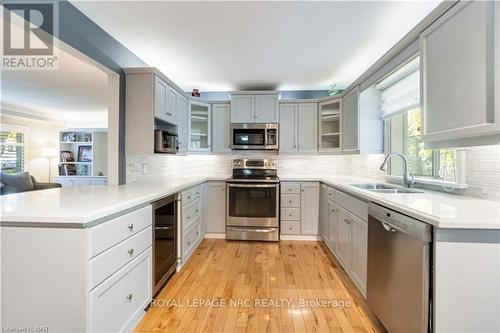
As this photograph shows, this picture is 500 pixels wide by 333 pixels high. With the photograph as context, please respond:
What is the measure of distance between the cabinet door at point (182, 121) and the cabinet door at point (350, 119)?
7.77 feet

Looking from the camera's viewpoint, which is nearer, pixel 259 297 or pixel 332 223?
pixel 259 297

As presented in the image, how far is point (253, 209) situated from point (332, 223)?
1.15 metres

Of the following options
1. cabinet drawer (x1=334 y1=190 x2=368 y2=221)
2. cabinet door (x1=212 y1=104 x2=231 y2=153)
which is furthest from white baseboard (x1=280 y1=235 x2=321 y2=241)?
cabinet door (x1=212 y1=104 x2=231 y2=153)

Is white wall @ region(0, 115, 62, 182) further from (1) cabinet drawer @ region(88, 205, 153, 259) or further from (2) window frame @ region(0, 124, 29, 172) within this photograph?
(1) cabinet drawer @ region(88, 205, 153, 259)

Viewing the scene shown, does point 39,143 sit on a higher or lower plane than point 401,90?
lower

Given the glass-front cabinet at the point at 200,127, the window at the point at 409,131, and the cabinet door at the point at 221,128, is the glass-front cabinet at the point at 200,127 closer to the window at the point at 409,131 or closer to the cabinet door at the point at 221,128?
the cabinet door at the point at 221,128

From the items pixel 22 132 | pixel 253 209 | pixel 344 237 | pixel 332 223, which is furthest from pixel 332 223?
pixel 22 132

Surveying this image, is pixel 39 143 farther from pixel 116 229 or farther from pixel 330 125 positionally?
pixel 330 125

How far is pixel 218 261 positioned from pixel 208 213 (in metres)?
0.96

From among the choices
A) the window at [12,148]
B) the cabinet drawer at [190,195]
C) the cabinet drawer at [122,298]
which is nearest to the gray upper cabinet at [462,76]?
the cabinet drawer at [122,298]

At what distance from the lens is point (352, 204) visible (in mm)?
2352

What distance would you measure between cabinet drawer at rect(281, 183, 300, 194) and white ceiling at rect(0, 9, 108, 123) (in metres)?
2.80

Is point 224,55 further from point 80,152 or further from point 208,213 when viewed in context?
point 80,152

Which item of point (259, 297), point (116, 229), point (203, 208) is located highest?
point (116, 229)
